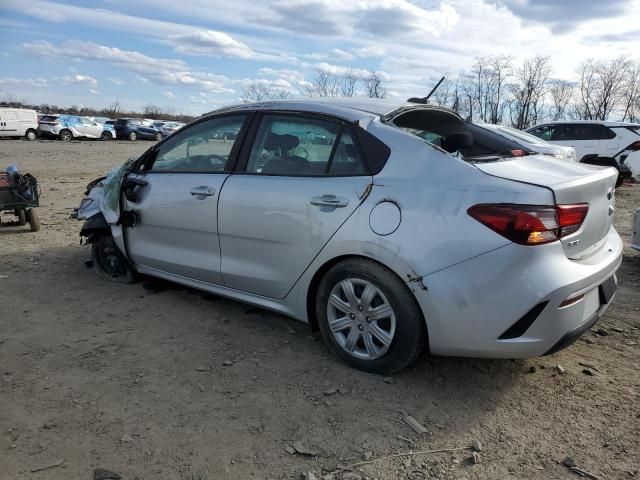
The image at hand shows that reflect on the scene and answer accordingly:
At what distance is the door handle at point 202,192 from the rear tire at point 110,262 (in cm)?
130

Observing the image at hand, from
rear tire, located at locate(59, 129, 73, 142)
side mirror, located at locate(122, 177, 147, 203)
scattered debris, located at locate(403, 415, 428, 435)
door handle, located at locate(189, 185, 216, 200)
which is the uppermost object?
door handle, located at locate(189, 185, 216, 200)

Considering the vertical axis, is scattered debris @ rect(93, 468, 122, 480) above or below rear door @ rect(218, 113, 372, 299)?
below

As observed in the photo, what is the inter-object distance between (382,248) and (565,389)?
53.7 inches

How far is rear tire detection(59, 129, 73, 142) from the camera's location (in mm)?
32406

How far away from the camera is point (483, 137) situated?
14.2ft

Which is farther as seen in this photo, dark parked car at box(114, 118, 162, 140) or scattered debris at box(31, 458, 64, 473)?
dark parked car at box(114, 118, 162, 140)

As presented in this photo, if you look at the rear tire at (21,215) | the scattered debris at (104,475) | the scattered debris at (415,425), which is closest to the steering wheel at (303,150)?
the scattered debris at (415,425)

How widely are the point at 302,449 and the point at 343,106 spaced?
210cm

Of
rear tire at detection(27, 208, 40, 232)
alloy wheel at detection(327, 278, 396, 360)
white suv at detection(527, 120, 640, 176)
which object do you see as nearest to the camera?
alloy wheel at detection(327, 278, 396, 360)

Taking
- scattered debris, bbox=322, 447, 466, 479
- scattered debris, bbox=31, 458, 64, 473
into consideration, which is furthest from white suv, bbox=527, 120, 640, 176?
scattered debris, bbox=31, 458, 64, 473

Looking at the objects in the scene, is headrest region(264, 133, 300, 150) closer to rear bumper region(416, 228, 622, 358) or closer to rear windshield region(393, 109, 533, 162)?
rear windshield region(393, 109, 533, 162)

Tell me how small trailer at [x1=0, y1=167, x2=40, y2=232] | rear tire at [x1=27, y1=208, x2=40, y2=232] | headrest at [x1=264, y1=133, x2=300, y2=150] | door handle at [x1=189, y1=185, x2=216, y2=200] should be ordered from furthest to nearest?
rear tire at [x1=27, y1=208, x2=40, y2=232]
small trailer at [x1=0, y1=167, x2=40, y2=232]
door handle at [x1=189, y1=185, x2=216, y2=200]
headrest at [x1=264, y1=133, x2=300, y2=150]

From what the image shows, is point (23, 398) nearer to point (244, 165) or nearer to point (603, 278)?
point (244, 165)

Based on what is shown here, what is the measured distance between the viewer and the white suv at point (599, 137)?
12.8 meters
